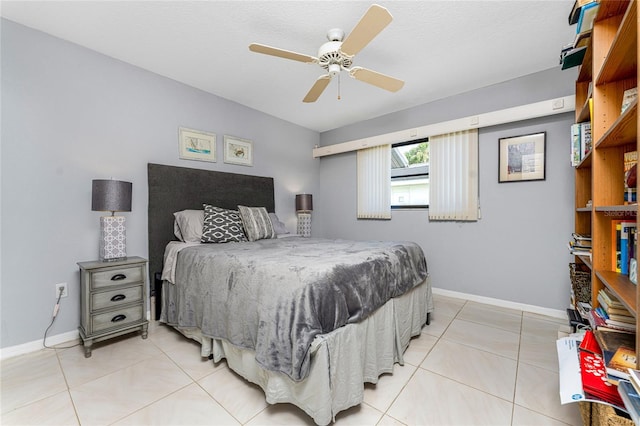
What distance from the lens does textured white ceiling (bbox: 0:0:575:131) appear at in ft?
6.25

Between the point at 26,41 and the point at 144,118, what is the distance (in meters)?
0.90

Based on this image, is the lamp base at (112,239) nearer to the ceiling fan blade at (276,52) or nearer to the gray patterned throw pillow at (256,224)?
the gray patterned throw pillow at (256,224)

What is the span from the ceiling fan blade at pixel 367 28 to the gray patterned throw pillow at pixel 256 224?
1.91 meters

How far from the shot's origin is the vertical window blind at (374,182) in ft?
13.0

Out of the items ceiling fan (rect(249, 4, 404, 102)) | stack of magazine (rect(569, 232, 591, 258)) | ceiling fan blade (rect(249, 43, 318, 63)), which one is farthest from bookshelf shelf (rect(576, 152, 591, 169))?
ceiling fan blade (rect(249, 43, 318, 63))

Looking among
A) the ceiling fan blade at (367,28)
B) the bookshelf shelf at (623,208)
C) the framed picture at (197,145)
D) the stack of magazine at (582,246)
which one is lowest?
the stack of magazine at (582,246)

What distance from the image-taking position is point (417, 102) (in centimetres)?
356

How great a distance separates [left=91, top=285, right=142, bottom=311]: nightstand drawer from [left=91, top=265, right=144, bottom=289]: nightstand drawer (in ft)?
0.21

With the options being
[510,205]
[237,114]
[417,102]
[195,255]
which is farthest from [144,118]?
[510,205]

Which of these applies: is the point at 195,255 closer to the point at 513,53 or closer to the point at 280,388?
the point at 280,388

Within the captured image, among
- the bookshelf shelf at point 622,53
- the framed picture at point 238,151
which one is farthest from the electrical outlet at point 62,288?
the bookshelf shelf at point 622,53

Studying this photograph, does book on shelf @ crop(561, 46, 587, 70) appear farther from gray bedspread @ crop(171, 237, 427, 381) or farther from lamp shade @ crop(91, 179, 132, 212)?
lamp shade @ crop(91, 179, 132, 212)

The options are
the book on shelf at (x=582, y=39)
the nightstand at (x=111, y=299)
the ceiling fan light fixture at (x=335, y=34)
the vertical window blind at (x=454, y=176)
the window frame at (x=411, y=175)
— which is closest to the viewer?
the book on shelf at (x=582, y=39)

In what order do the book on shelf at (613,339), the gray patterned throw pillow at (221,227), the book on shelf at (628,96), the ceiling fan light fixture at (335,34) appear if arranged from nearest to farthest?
1. the book on shelf at (613,339)
2. the book on shelf at (628,96)
3. the ceiling fan light fixture at (335,34)
4. the gray patterned throw pillow at (221,227)
